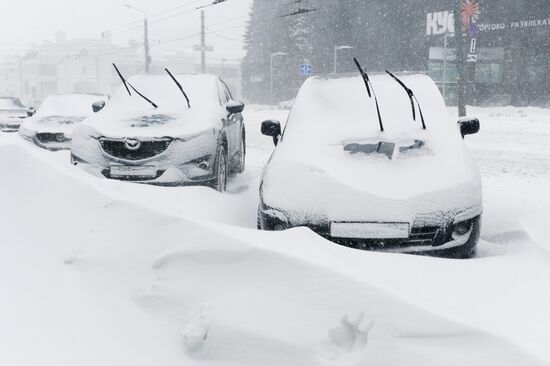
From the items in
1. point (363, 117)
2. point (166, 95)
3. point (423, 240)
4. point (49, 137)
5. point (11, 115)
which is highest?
point (166, 95)

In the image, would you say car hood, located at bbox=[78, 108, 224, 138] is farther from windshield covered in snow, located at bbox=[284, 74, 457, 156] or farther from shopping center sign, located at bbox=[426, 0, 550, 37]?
shopping center sign, located at bbox=[426, 0, 550, 37]

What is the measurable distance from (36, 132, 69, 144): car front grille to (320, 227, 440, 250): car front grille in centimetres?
832

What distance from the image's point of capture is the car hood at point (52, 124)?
10.8 meters

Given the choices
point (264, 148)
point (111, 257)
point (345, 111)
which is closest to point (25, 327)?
point (111, 257)

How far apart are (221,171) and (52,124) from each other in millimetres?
5984

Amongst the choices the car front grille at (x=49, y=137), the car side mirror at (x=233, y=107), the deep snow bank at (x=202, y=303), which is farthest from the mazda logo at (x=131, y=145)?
the car front grille at (x=49, y=137)

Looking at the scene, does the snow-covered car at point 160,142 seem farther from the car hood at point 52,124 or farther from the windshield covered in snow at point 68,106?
the windshield covered in snow at point 68,106

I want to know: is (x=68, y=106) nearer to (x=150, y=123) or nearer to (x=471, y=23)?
(x=150, y=123)

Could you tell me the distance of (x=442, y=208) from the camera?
148 inches

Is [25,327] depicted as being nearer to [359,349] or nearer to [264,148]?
[359,349]

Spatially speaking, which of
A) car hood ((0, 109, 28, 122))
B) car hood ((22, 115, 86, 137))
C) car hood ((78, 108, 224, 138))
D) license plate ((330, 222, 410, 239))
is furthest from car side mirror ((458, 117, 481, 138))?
car hood ((0, 109, 28, 122))

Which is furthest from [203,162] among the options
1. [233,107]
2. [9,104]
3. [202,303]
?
[9,104]

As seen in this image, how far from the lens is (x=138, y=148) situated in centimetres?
626

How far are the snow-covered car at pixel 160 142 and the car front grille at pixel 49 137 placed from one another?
3.70 meters
